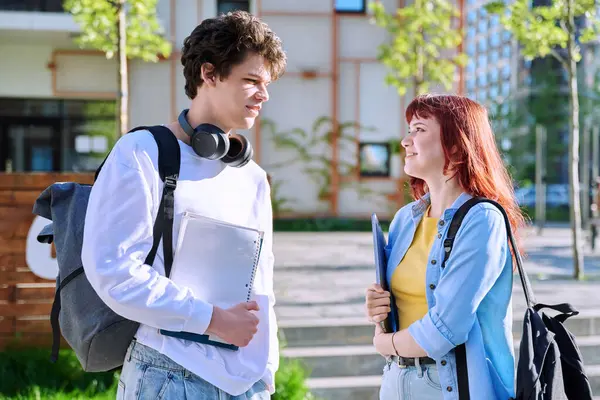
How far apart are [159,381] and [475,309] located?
2.89ft

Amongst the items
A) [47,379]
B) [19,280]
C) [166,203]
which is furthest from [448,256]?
[19,280]

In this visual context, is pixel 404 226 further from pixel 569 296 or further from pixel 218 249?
pixel 569 296

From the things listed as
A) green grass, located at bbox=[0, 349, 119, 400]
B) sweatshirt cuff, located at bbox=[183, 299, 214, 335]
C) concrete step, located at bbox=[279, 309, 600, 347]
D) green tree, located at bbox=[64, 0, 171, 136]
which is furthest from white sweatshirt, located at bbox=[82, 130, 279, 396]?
green tree, located at bbox=[64, 0, 171, 136]

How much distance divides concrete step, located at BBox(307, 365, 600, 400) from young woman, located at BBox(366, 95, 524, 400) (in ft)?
9.61

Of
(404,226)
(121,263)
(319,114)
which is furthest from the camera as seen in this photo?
(319,114)

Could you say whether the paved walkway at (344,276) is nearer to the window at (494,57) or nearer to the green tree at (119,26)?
the green tree at (119,26)

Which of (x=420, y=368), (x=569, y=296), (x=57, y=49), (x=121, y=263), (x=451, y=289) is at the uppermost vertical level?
(x=57, y=49)

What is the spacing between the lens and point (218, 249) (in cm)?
192

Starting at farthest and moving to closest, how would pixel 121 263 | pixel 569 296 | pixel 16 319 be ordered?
pixel 569 296, pixel 16 319, pixel 121 263

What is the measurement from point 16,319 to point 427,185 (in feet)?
12.1

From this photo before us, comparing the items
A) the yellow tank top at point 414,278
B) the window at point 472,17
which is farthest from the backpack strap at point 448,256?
the window at point 472,17

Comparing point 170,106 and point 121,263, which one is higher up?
point 170,106

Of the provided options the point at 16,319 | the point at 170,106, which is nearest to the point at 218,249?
the point at 16,319

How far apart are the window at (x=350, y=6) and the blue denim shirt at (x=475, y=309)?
1788 cm
